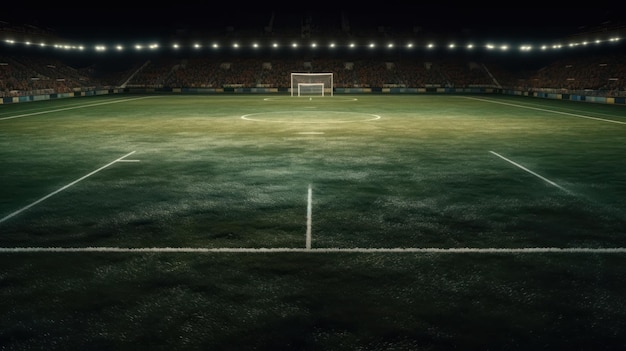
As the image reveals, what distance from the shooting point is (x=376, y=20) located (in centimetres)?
7000

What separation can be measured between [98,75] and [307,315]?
235ft

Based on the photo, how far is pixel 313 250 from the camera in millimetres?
6773

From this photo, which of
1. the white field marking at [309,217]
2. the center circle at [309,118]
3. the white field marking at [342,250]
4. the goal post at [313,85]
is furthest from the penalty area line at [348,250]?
the goal post at [313,85]

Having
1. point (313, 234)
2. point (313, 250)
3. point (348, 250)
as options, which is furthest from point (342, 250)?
point (313, 234)

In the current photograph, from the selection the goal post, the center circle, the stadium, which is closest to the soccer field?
the stadium

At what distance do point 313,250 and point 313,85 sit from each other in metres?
54.3

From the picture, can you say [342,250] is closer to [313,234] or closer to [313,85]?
[313,234]

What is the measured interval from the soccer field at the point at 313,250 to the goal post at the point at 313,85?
43.6 metres

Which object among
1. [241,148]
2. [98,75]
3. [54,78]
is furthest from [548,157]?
[98,75]

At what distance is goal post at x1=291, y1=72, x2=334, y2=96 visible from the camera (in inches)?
2271

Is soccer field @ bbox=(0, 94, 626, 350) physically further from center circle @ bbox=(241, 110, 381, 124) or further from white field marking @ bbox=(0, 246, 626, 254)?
center circle @ bbox=(241, 110, 381, 124)

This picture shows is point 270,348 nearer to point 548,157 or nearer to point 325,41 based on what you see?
point 548,157

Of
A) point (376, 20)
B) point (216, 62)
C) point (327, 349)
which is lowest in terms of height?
point (327, 349)

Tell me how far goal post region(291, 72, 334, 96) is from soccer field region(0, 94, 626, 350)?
43578mm
